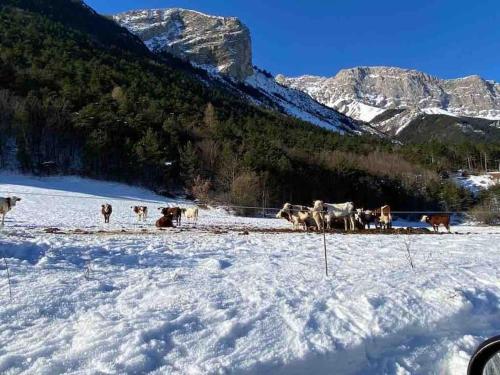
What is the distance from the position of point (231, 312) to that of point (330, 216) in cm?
1858

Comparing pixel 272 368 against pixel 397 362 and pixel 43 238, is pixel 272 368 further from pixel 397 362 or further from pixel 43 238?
pixel 43 238

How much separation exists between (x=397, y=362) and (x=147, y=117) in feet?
214

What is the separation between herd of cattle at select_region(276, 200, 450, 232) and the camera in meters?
22.1

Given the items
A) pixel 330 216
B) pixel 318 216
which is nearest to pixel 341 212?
pixel 330 216

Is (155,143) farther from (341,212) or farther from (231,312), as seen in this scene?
(231,312)

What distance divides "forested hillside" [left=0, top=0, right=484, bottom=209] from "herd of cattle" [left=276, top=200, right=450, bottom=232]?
24.6 metres

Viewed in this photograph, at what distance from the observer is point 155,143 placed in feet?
195

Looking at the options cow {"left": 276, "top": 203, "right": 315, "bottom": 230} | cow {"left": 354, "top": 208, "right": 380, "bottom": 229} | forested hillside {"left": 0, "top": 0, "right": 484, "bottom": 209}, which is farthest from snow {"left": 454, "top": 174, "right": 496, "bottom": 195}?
cow {"left": 276, "top": 203, "right": 315, "bottom": 230}

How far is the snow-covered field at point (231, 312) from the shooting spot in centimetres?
464

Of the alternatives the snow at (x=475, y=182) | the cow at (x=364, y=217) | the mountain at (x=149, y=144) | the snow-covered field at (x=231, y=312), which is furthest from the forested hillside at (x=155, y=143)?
the snow-covered field at (x=231, y=312)

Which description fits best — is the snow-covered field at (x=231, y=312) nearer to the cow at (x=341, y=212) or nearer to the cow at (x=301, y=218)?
the cow at (x=301, y=218)

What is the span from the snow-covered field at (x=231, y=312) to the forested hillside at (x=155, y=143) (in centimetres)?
4089

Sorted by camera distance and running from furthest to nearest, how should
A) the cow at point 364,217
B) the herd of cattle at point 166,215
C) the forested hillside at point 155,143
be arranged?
1. the forested hillside at point 155,143
2. the cow at point 364,217
3. the herd of cattle at point 166,215

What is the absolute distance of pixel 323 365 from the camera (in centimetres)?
495
